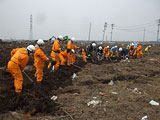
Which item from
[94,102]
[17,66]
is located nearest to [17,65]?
[17,66]

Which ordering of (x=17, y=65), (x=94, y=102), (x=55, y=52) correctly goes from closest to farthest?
(x=94, y=102) → (x=17, y=65) → (x=55, y=52)

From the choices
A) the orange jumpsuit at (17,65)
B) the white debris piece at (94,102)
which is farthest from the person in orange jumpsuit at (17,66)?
the white debris piece at (94,102)

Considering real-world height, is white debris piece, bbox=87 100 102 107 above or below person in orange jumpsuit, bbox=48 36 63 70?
below

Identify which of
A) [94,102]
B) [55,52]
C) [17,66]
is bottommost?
[94,102]

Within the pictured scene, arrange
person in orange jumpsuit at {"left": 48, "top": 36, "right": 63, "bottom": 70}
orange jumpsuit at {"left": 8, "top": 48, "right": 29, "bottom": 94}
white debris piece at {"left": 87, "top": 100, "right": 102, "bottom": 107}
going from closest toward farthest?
white debris piece at {"left": 87, "top": 100, "right": 102, "bottom": 107} → orange jumpsuit at {"left": 8, "top": 48, "right": 29, "bottom": 94} → person in orange jumpsuit at {"left": 48, "top": 36, "right": 63, "bottom": 70}

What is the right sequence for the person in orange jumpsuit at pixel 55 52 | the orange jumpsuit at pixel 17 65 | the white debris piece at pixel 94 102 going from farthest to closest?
the person in orange jumpsuit at pixel 55 52 < the orange jumpsuit at pixel 17 65 < the white debris piece at pixel 94 102

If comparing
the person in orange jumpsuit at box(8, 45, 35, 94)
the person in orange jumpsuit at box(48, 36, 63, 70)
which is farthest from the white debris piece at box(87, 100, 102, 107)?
the person in orange jumpsuit at box(48, 36, 63, 70)

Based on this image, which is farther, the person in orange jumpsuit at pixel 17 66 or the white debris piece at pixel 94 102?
the person in orange jumpsuit at pixel 17 66

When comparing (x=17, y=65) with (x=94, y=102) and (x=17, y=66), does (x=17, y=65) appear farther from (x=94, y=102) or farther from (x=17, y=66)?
(x=94, y=102)

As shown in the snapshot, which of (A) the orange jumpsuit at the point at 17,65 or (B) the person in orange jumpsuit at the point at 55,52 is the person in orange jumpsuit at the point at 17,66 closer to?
(A) the orange jumpsuit at the point at 17,65

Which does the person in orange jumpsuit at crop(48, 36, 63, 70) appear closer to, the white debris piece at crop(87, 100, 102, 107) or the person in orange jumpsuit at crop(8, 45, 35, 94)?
the person in orange jumpsuit at crop(8, 45, 35, 94)

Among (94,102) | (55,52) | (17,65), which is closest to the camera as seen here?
(94,102)

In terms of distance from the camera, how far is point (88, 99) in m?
3.89

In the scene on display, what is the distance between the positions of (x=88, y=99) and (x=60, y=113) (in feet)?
3.27
